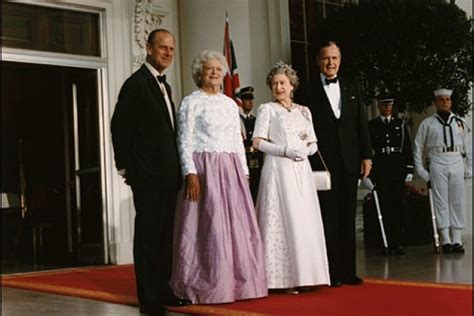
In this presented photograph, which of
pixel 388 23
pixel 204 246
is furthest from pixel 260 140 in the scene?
pixel 388 23

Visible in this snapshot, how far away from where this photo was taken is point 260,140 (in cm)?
556

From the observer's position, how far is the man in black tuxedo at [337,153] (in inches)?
230

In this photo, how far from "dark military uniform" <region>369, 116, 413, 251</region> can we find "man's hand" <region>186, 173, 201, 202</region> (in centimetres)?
431

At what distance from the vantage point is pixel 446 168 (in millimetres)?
8703

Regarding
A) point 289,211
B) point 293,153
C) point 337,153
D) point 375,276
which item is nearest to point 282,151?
point 293,153

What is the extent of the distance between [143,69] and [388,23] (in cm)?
503

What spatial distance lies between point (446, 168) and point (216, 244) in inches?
175

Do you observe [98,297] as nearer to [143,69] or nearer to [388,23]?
[143,69]

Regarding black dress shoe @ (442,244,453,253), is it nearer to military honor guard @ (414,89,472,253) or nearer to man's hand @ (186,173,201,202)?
military honor guard @ (414,89,472,253)

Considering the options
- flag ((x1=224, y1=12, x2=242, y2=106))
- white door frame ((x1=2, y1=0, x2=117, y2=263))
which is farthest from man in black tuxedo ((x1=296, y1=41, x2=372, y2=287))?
white door frame ((x1=2, y1=0, x2=117, y2=263))

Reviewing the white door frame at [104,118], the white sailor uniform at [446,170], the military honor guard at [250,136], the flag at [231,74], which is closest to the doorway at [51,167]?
the white door frame at [104,118]

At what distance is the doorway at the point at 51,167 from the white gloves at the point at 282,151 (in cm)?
375

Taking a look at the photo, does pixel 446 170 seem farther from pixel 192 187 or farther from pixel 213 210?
pixel 192 187

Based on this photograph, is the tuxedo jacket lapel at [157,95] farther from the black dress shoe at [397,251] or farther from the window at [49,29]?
the black dress shoe at [397,251]
